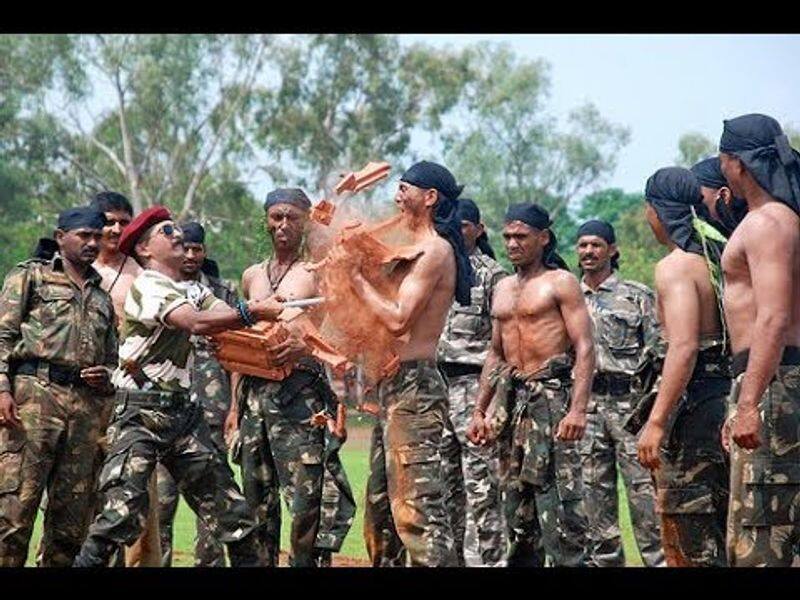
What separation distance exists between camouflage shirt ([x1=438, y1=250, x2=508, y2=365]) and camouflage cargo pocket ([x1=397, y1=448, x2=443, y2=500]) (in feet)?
9.96

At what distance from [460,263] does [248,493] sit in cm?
187

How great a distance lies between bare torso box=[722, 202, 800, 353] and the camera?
25.5ft

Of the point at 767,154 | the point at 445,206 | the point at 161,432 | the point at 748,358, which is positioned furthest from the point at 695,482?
the point at 161,432

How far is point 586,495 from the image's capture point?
12547 mm

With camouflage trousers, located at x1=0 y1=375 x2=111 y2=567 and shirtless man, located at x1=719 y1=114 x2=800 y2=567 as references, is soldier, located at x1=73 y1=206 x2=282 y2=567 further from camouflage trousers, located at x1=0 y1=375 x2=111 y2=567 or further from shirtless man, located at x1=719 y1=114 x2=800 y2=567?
shirtless man, located at x1=719 y1=114 x2=800 y2=567

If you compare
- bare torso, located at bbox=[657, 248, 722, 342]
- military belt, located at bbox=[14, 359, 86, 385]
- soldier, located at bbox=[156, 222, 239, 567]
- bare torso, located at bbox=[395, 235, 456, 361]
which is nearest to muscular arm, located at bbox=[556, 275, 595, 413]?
bare torso, located at bbox=[395, 235, 456, 361]

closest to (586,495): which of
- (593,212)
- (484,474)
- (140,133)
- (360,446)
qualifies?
(484,474)

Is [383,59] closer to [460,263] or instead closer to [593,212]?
[593,212]

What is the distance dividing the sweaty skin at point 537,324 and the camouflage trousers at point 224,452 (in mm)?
1730

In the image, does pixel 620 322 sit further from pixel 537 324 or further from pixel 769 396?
pixel 769 396

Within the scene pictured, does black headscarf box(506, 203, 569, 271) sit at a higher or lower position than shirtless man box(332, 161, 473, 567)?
higher

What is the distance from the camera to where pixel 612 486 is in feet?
41.4

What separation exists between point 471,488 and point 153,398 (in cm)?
322

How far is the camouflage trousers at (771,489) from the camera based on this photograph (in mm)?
7762
